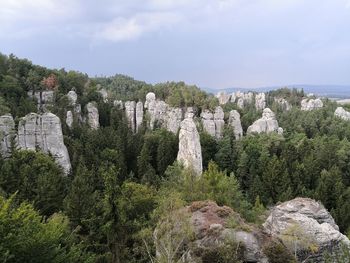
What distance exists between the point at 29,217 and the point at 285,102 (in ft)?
306

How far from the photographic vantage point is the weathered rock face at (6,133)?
41259mm

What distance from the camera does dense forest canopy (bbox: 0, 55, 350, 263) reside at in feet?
74.9

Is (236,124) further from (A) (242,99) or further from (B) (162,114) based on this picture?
(A) (242,99)

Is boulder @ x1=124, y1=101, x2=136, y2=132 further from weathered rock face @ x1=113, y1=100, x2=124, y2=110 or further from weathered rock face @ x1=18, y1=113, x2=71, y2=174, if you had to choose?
weathered rock face @ x1=18, y1=113, x2=71, y2=174

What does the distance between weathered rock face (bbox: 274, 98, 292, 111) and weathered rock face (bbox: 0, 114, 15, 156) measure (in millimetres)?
69395

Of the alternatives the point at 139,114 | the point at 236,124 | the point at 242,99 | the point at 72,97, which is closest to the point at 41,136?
the point at 72,97

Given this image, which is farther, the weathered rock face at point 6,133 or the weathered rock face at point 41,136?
the weathered rock face at point 41,136

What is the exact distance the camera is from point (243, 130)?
65438 millimetres

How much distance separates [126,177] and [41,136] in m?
10.1

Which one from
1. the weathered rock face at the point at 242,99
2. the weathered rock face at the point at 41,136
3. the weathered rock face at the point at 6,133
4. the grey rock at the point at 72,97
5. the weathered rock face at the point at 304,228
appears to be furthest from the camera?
the weathered rock face at the point at 242,99

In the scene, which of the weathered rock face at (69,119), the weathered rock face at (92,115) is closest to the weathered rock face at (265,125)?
the weathered rock face at (92,115)

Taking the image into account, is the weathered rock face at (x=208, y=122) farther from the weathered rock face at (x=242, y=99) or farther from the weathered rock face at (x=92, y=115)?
the weathered rock face at (x=242, y=99)

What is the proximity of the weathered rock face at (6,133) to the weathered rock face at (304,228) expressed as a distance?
2664 centimetres

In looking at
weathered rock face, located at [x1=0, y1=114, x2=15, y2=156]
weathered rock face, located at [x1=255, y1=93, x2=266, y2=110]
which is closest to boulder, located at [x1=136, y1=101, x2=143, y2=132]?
weathered rock face, located at [x1=0, y1=114, x2=15, y2=156]
